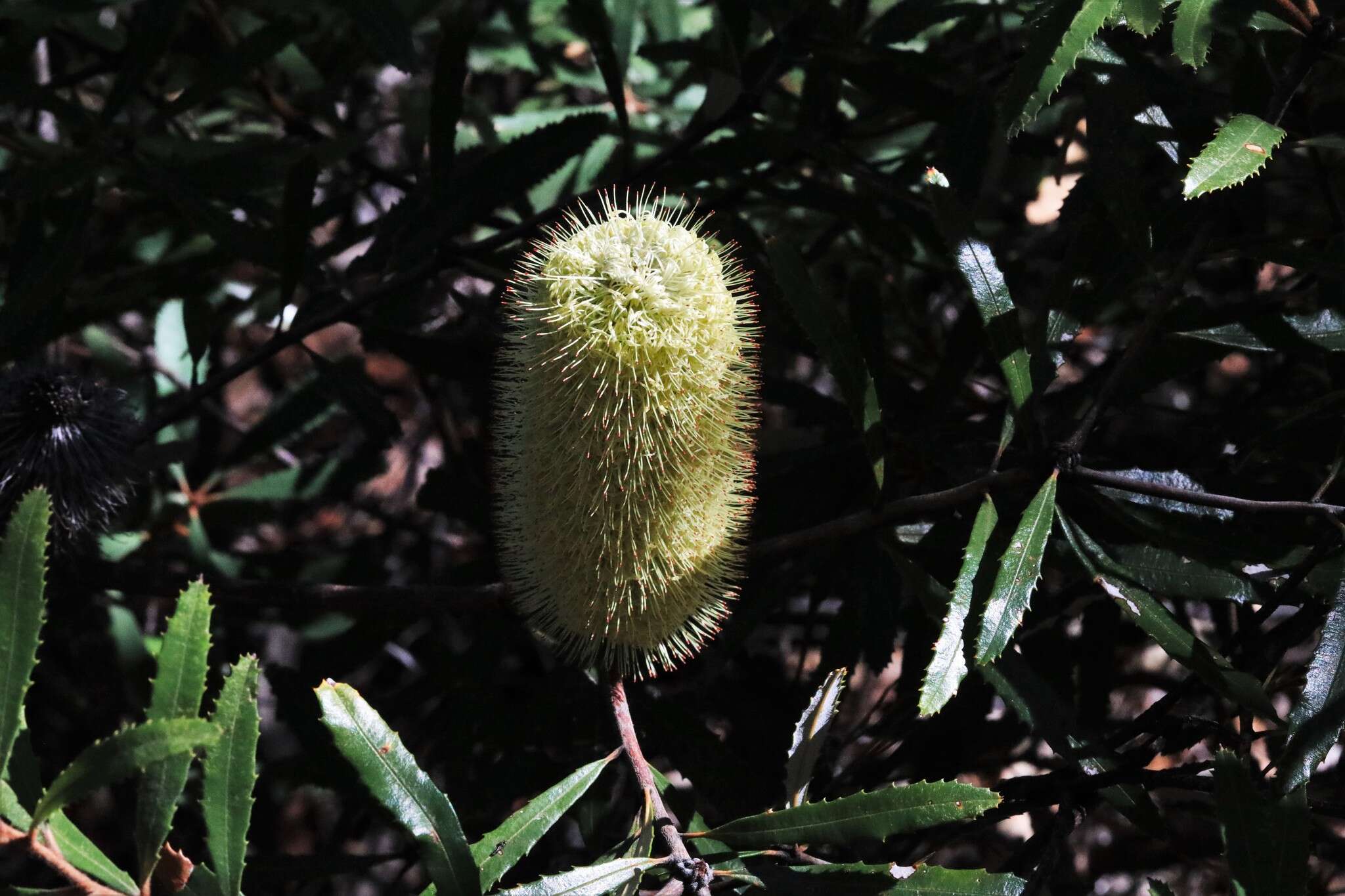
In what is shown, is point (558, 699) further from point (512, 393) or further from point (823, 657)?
point (512, 393)

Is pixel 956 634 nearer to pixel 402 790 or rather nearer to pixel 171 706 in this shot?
pixel 402 790

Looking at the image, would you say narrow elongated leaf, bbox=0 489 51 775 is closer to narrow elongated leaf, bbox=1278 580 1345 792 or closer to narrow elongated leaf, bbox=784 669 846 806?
narrow elongated leaf, bbox=784 669 846 806

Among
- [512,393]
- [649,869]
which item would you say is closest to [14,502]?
[512,393]

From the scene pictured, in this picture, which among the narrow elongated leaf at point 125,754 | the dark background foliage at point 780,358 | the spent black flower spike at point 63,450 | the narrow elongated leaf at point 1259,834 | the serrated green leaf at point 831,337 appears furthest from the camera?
the spent black flower spike at point 63,450

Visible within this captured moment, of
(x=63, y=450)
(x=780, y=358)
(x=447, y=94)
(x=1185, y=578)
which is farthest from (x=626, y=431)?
(x=780, y=358)

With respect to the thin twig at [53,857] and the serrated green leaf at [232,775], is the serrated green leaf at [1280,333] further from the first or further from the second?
the thin twig at [53,857]

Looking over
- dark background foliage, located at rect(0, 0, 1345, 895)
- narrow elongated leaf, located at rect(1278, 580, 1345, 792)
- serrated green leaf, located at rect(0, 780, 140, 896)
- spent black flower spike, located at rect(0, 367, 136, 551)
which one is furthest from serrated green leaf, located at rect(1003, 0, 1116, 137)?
spent black flower spike, located at rect(0, 367, 136, 551)

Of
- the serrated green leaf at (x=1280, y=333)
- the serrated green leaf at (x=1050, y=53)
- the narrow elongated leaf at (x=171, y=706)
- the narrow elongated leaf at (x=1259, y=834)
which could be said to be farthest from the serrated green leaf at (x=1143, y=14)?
the narrow elongated leaf at (x=171, y=706)
